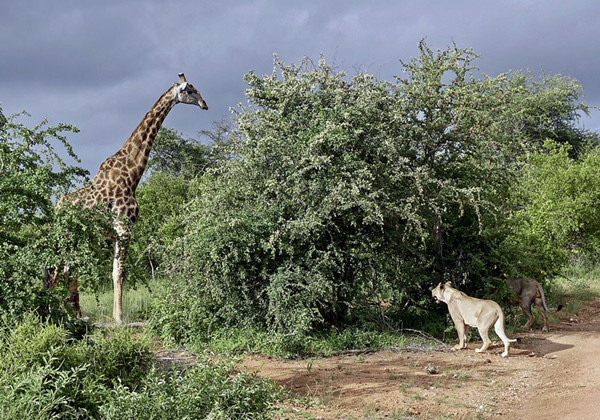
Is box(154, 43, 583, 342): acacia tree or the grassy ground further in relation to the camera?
the grassy ground

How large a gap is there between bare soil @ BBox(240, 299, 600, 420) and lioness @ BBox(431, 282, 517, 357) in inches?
9.8

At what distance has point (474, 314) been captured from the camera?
9.96 metres

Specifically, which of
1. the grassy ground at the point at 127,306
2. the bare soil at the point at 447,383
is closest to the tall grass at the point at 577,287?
the bare soil at the point at 447,383

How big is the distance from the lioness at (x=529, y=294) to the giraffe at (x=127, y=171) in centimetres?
743

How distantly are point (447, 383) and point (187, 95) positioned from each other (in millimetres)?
8346

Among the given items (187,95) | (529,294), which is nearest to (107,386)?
(187,95)

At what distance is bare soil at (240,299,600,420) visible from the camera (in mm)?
6855

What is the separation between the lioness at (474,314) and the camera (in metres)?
9.79

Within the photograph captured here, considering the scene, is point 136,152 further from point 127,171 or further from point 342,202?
point 342,202

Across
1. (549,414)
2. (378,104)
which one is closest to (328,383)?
(549,414)

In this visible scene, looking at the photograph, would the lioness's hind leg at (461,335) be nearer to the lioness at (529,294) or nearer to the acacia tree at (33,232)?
the lioness at (529,294)

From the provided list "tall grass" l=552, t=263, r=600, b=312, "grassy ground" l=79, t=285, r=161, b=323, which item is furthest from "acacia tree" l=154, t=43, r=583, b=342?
"tall grass" l=552, t=263, r=600, b=312

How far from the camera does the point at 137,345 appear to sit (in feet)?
20.4

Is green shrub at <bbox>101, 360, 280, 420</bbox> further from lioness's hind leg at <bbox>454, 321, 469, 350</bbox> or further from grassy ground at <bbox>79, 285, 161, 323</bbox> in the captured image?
grassy ground at <bbox>79, 285, 161, 323</bbox>
